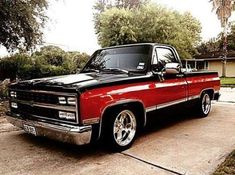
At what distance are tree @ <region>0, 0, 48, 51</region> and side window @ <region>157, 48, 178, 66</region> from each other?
6.82 m

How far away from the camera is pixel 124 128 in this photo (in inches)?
206

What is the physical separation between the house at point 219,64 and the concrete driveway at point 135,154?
102ft

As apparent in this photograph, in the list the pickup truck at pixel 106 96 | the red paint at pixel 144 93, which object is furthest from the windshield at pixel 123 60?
the red paint at pixel 144 93

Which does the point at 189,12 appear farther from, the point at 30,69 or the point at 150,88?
the point at 150,88

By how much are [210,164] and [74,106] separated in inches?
85.3

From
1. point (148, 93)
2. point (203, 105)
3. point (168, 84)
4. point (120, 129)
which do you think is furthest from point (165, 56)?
point (120, 129)

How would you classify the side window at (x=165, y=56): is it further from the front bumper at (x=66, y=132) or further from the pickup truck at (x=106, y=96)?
the front bumper at (x=66, y=132)

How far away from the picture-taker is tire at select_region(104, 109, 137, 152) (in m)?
4.80

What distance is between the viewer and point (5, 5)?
10922 millimetres

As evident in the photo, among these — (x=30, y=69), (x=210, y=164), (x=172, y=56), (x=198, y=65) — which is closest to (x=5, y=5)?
(x=30, y=69)

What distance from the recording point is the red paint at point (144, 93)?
14.5ft

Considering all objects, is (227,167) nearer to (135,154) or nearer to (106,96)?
(135,154)

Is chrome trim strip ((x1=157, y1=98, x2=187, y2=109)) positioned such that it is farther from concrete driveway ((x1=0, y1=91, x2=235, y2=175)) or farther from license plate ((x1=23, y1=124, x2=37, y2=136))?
license plate ((x1=23, y1=124, x2=37, y2=136))

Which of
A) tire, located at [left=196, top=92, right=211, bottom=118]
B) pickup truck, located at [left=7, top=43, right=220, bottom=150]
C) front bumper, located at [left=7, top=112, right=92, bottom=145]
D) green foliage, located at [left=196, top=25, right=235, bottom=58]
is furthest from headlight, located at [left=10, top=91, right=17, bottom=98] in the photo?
green foliage, located at [left=196, top=25, right=235, bottom=58]
